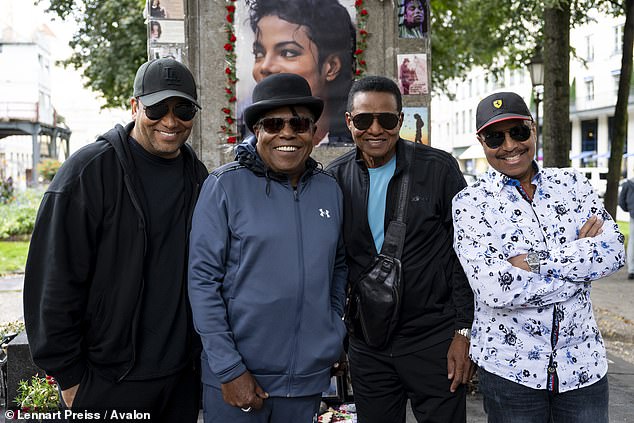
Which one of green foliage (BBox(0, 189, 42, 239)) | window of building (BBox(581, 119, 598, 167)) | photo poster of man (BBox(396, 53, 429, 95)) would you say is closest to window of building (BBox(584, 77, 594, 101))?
window of building (BBox(581, 119, 598, 167))

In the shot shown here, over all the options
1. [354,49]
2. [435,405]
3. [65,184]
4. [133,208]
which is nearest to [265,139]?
[133,208]

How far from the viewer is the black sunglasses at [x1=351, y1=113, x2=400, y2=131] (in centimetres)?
339

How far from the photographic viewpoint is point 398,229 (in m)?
3.31

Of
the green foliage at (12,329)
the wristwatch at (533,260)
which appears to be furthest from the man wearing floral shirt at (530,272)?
the green foliage at (12,329)

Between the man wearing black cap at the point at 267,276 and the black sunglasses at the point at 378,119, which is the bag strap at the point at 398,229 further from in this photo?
the man wearing black cap at the point at 267,276

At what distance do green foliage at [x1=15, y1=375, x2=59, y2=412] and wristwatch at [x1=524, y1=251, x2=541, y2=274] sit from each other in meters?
3.23

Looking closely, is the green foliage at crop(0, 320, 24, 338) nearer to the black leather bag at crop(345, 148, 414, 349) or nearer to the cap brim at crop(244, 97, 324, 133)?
the black leather bag at crop(345, 148, 414, 349)

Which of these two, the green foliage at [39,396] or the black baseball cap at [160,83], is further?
the green foliage at [39,396]

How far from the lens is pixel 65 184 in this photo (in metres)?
2.79

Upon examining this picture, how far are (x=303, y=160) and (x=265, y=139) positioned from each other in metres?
0.20

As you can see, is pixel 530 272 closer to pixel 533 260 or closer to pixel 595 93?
pixel 533 260

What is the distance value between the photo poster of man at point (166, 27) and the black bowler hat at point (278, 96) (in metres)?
3.08

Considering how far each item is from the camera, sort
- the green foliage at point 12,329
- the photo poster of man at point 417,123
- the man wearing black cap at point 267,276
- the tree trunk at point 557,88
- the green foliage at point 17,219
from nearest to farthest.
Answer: the man wearing black cap at point 267,276 < the green foliage at point 12,329 < the photo poster of man at point 417,123 < the tree trunk at point 557,88 < the green foliage at point 17,219

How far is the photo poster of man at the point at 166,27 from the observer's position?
5742mm
